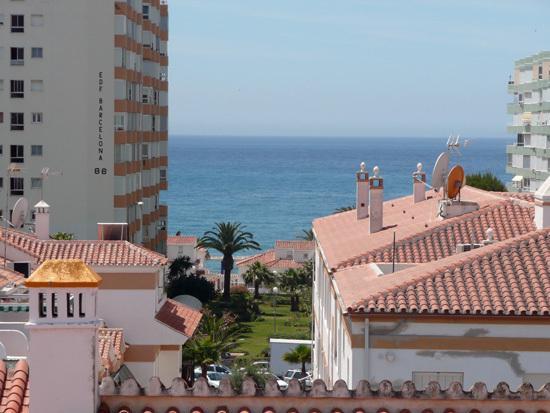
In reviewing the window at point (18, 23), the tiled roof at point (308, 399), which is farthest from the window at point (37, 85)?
the tiled roof at point (308, 399)

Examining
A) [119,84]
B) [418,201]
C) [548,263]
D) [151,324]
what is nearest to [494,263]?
[548,263]

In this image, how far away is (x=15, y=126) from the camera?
81.6 m

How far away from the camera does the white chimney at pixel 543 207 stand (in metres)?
31.8

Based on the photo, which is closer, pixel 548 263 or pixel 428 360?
pixel 428 360

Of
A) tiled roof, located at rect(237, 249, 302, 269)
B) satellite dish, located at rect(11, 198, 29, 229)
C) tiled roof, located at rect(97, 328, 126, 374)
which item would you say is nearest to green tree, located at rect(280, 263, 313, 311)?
tiled roof, located at rect(237, 249, 302, 269)

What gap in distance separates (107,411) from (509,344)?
12181mm

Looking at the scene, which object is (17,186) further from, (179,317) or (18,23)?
(179,317)

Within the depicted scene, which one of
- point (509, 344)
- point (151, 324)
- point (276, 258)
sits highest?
point (509, 344)

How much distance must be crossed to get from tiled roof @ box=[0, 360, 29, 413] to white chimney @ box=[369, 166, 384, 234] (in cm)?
2645

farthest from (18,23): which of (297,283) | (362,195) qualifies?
(362,195)

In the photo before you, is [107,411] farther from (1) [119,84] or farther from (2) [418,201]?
(1) [119,84]

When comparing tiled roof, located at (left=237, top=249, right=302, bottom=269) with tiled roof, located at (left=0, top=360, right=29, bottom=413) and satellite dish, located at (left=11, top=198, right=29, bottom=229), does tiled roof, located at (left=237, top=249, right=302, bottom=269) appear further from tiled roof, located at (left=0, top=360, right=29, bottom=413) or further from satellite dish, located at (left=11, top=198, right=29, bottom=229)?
tiled roof, located at (left=0, top=360, right=29, bottom=413)

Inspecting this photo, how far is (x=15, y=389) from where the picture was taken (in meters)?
Result: 15.8

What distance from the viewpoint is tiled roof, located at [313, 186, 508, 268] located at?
122ft
